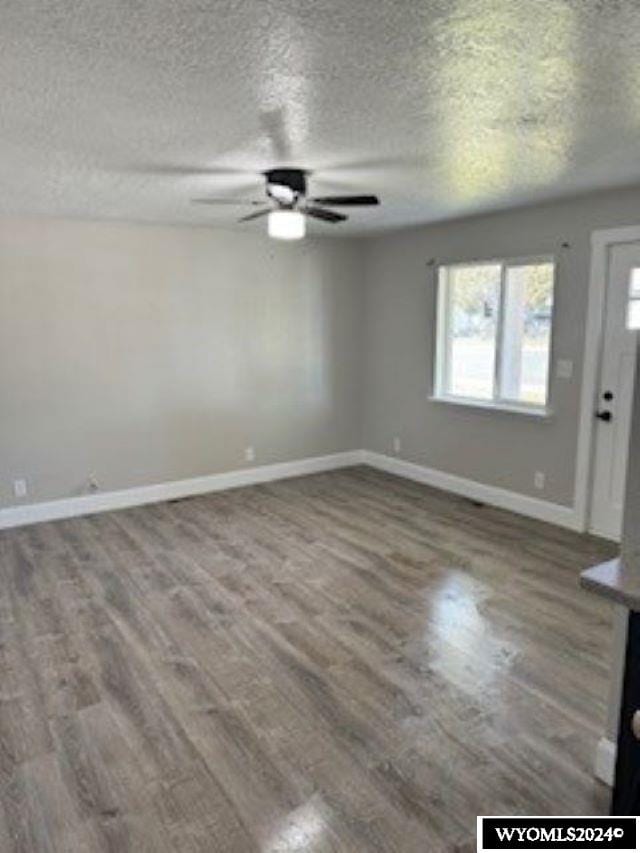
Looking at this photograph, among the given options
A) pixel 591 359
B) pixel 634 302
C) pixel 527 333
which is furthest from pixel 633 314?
pixel 527 333

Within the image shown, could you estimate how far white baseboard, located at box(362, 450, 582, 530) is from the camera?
4.59 m

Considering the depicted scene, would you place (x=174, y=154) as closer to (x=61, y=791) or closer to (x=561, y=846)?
(x=61, y=791)

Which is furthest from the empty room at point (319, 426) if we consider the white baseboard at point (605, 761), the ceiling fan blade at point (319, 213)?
the ceiling fan blade at point (319, 213)

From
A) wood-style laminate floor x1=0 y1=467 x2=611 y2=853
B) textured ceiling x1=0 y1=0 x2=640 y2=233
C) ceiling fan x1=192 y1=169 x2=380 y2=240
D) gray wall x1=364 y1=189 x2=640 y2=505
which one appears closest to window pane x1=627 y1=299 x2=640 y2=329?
gray wall x1=364 y1=189 x2=640 y2=505

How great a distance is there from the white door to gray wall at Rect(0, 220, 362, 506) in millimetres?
2809

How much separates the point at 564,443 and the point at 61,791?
12.7 ft

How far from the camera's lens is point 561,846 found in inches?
53.7

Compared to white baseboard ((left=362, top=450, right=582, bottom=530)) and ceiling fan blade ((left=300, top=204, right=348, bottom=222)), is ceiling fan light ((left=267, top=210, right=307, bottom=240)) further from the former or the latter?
white baseboard ((left=362, top=450, right=582, bottom=530))

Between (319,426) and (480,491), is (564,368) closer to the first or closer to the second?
(480,491)

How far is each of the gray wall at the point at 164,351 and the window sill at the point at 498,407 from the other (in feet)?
4.31

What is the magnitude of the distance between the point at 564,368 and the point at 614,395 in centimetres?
43

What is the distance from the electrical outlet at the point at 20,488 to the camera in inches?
185

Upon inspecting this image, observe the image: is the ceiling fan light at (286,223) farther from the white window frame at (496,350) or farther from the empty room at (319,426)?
the white window frame at (496,350)

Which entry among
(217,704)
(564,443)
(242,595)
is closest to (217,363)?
(242,595)
